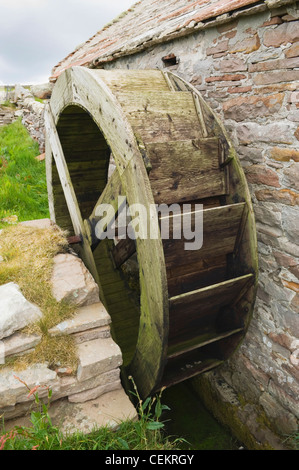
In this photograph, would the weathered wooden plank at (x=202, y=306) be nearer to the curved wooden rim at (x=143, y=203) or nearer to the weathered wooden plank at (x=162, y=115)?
the curved wooden rim at (x=143, y=203)

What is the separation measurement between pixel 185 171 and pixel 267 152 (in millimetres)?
616

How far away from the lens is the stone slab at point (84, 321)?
2.20m

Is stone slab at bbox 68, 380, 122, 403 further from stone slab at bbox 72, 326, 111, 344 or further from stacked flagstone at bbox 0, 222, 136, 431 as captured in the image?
stone slab at bbox 72, 326, 111, 344

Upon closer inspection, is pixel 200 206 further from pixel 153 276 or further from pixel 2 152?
pixel 2 152

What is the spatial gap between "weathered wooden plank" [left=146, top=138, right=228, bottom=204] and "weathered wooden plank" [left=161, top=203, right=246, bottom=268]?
19 centimetres

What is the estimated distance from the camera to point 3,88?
13805 millimetres

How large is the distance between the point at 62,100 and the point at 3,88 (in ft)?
42.5

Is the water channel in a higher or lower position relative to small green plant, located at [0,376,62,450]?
lower

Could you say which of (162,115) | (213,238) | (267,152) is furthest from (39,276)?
(267,152)

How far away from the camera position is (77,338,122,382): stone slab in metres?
2.10

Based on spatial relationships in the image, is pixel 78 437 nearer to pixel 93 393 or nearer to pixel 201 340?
pixel 93 393

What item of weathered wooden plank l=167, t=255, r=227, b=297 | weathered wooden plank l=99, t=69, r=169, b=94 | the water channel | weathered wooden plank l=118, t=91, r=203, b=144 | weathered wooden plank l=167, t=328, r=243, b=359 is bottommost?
the water channel

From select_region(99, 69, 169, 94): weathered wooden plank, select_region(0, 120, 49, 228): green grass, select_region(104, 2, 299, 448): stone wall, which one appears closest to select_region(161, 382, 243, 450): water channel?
select_region(104, 2, 299, 448): stone wall

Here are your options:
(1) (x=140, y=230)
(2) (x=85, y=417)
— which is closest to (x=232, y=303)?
(1) (x=140, y=230)
